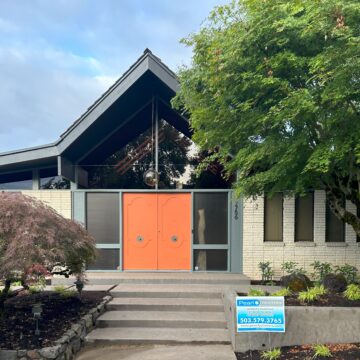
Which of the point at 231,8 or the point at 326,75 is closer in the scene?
the point at 326,75

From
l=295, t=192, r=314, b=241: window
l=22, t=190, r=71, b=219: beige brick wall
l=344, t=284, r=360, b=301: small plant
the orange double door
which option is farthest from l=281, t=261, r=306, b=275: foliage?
l=22, t=190, r=71, b=219: beige brick wall

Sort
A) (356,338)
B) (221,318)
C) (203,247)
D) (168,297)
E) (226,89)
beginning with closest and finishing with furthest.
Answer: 1. (356,338)
2. (226,89)
3. (221,318)
4. (168,297)
5. (203,247)

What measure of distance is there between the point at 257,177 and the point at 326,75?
1966mm

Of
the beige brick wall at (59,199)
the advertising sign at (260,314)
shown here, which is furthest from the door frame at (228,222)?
the advertising sign at (260,314)

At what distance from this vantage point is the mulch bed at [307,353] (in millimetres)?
5301

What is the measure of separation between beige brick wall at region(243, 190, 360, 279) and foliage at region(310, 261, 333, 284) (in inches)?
7.3

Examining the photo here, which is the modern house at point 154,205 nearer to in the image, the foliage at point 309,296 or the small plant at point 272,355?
the foliage at point 309,296

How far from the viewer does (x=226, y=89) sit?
6.20 metres

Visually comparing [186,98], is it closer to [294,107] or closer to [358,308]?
[294,107]

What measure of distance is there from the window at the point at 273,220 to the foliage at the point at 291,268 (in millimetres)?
699

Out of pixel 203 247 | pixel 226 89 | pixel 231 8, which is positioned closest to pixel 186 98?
pixel 226 89

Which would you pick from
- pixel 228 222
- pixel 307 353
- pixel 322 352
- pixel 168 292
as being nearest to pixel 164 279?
pixel 168 292

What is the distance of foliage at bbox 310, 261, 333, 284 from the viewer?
945 cm

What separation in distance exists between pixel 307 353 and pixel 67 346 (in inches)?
141
